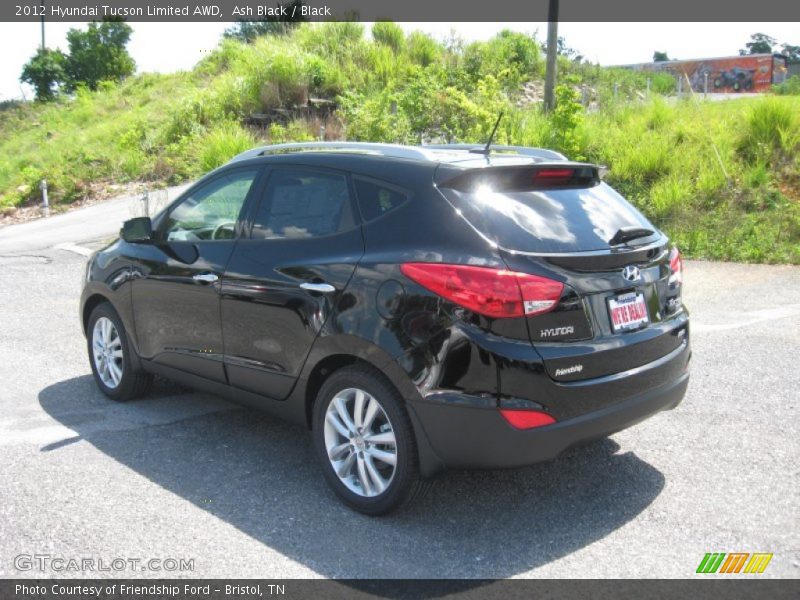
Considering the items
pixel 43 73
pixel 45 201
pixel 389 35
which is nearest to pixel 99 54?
pixel 43 73

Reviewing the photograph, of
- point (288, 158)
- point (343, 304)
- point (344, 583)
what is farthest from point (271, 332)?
point (344, 583)

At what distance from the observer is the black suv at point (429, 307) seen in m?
3.61

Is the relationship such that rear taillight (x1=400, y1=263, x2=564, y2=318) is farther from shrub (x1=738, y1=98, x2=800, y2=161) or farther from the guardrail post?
the guardrail post

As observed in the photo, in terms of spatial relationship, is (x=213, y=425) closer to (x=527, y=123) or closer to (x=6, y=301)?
(x=6, y=301)

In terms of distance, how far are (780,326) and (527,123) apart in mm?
9343

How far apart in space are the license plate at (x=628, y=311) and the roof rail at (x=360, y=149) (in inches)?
46.2

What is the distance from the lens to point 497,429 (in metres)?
3.58

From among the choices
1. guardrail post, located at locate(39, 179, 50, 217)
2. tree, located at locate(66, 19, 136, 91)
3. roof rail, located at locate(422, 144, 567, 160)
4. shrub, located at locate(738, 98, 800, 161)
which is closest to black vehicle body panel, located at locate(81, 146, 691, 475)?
roof rail, located at locate(422, 144, 567, 160)

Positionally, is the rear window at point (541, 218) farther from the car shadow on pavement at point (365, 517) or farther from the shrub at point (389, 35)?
the shrub at point (389, 35)

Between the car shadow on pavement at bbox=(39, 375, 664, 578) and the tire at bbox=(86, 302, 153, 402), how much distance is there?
29cm

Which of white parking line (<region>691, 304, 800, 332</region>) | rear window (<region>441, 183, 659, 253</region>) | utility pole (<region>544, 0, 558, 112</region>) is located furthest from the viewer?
utility pole (<region>544, 0, 558, 112</region>)

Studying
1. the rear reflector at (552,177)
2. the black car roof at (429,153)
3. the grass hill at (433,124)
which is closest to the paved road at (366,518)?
the rear reflector at (552,177)

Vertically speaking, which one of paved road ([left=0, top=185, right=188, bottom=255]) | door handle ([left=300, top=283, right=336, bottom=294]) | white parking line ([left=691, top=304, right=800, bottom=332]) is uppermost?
door handle ([left=300, top=283, right=336, bottom=294])

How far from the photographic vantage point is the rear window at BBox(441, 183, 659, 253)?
378cm
